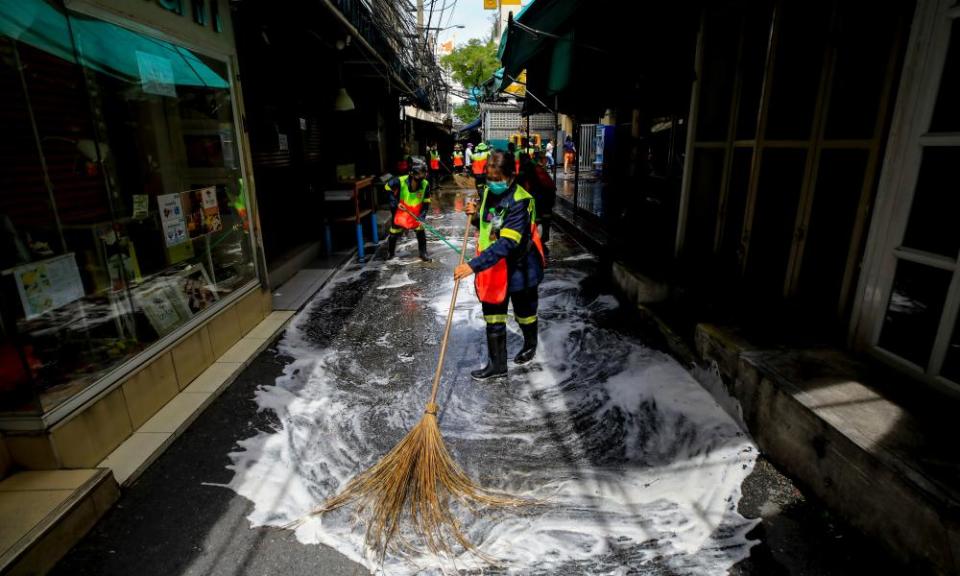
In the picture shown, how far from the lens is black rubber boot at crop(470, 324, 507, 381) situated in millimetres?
4348

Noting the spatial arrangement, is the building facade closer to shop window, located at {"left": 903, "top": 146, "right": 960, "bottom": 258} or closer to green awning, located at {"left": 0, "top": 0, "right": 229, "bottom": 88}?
green awning, located at {"left": 0, "top": 0, "right": 229, "bottom": 88}

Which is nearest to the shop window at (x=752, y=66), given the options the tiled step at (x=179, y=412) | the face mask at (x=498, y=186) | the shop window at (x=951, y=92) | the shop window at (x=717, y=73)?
the shop window at (x=717, y=73)

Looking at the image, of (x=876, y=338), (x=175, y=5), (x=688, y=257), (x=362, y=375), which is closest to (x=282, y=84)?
(x=175, y=5)

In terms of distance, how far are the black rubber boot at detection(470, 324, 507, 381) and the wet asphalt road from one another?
2058 mm

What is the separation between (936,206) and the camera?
2.72m

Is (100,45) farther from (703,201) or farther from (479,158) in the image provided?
(479,158)

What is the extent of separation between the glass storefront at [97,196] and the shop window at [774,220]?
5139 mm

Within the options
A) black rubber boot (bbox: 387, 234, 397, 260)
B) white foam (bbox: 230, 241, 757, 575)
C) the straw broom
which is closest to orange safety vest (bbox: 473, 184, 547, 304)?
white foam (bbox: 230, 241, 757, 575)

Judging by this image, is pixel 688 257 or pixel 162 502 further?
pixel 688 257

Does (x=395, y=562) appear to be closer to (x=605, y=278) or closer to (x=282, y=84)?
(x=605, y=278)

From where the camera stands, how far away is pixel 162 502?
281 centimetres

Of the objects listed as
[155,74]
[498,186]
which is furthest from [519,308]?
[155,74]

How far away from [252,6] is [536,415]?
666 cm

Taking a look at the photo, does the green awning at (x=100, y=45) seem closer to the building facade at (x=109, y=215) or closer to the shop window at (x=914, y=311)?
the building facade at (x=109, y=215)
